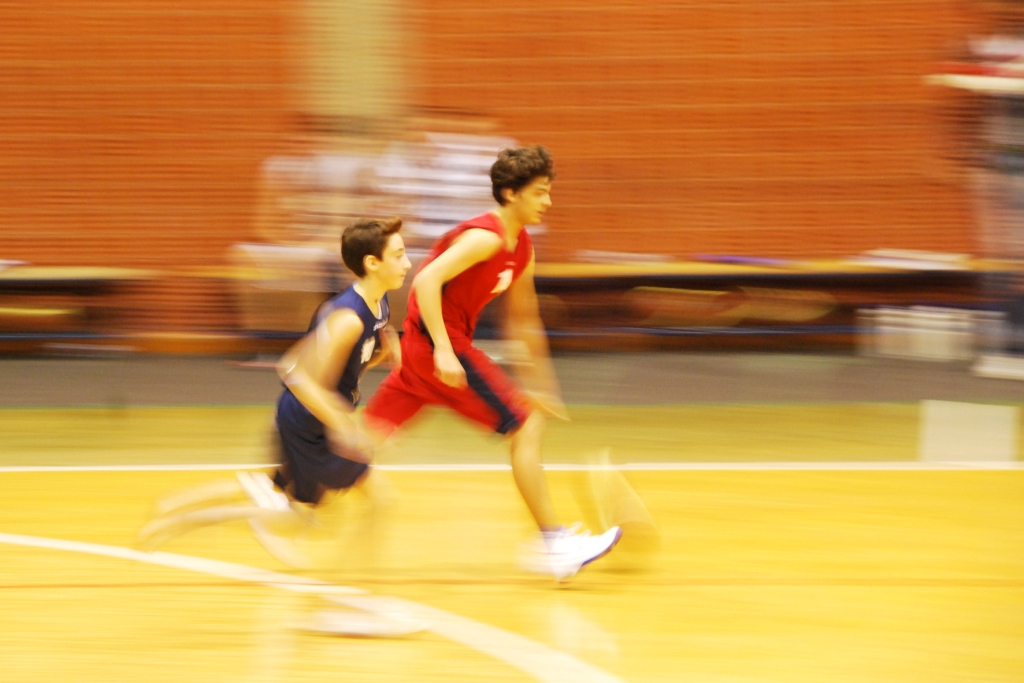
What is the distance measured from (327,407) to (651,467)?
8.63 ft

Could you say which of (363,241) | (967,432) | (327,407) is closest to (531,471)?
(327,407)

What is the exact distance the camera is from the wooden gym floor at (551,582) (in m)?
3.56

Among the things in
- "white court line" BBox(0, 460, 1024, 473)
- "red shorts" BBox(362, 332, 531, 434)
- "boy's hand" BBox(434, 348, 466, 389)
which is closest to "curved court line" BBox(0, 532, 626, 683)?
"red shorts" BBox(362, 332, 531, 434)

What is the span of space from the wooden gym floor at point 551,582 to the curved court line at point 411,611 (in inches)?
0.4

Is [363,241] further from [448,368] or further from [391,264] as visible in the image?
[448,368]

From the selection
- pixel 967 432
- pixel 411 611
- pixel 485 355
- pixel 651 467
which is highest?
pixel 485 355


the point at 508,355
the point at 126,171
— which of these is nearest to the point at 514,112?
the point at 508,355

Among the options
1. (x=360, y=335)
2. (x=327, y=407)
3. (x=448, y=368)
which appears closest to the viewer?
(x=327, y=407)

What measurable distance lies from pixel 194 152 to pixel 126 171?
1.88 feet

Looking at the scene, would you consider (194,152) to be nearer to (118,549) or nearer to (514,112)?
(514,112)

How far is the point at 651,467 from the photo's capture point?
5922 mm

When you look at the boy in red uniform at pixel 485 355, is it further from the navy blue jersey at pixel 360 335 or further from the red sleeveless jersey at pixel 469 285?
the navy blue jersey at pixel 360 335

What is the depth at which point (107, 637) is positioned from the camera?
3.75 metres

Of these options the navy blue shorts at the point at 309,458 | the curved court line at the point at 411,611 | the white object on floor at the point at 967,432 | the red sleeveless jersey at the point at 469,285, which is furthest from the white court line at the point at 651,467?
the navy blue shorts at the point at 309,458
